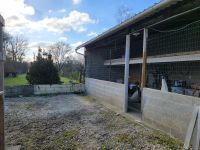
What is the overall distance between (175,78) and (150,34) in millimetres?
1957

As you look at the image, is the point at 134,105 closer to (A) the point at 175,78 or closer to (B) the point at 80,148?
(A) the point at 175,78

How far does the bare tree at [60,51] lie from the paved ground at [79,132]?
2834 cm

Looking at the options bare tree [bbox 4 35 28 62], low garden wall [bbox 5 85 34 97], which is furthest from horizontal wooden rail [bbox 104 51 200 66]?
bare tree [bbox 4 35 28 62]

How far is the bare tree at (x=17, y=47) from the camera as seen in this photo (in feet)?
114

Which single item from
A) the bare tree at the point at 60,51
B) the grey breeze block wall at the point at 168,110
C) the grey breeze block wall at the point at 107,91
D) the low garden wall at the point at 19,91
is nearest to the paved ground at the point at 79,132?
the grey breeze block wall at the point at 168,110

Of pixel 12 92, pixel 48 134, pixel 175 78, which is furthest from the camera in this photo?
pixel 12 92

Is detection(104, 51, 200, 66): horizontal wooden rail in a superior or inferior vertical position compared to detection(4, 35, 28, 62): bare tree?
inferior

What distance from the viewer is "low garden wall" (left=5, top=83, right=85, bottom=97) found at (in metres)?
11.2

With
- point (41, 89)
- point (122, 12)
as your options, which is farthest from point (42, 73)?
point (122, 12)

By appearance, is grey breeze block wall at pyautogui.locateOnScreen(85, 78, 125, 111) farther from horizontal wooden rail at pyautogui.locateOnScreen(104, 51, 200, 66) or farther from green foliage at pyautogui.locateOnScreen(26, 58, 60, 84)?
green foliage at pyautogui.locateOnScreen(26, 58, 60, 84)

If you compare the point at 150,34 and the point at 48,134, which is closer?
the point at 48,134

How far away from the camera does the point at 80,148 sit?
13.4 ft

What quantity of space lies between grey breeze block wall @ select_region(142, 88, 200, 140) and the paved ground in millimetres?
308

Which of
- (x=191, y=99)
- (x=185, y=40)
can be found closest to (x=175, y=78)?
(x=185, y=40)
